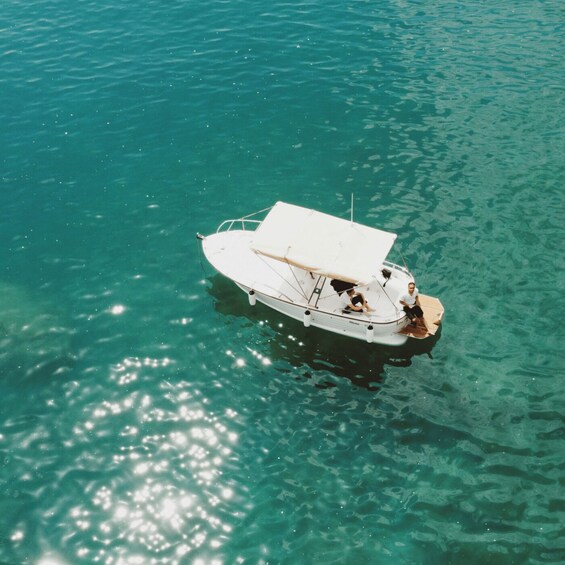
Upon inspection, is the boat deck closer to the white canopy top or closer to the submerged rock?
the white canopy top

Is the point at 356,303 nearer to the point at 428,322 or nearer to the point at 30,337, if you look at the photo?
the point at 428,322

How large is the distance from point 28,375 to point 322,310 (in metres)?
15.2

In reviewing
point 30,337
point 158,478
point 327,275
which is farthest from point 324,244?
point 30,337

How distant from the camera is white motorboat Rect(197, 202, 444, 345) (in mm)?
29766

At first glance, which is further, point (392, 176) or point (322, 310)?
point (392, 176)

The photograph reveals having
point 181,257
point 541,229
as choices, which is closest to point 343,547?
point 181,257

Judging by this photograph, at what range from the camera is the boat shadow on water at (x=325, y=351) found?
29.7 metres

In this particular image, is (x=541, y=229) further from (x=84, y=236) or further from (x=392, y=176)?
(x=84, y=236)

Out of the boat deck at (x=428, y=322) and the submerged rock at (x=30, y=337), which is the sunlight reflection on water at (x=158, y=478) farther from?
the boat deck at (x=428, y=322)

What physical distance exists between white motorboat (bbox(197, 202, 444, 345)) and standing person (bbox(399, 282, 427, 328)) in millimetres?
303

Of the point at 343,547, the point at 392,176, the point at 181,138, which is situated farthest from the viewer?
the point at 181,138

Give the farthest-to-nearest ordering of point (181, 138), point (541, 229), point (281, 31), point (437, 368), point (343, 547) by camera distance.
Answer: point (281, 31), point (181, 138), point (541, 229), point (437, 368), point (343, 547)

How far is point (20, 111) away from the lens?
4703 cm

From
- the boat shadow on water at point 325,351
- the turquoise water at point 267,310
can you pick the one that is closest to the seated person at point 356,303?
the boat shadow on water at point 325,351
